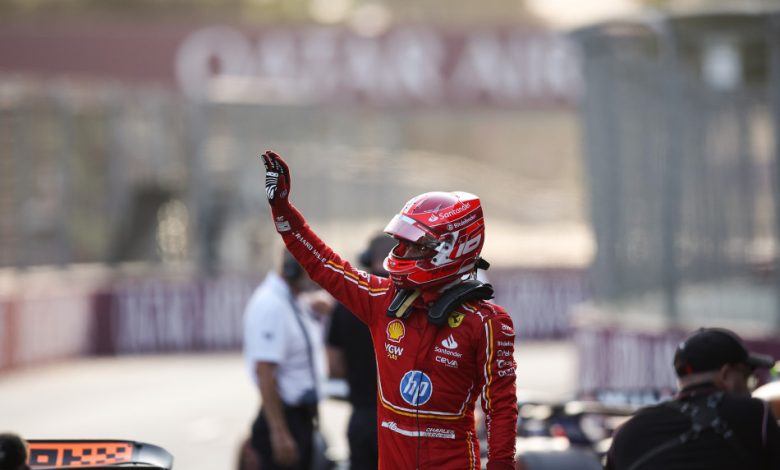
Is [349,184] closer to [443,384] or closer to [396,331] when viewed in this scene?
[396,331]

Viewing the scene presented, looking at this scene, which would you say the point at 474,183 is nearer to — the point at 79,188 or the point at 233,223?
the point at 233,223

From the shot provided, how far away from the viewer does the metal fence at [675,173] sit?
43.1 ft

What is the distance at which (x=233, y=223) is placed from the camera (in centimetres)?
2378

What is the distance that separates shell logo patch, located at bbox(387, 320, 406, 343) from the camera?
4.94 metres

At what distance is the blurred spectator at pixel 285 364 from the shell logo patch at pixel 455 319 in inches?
99.3

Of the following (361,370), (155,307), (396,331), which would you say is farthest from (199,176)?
(396,331)

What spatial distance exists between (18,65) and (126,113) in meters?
14.0

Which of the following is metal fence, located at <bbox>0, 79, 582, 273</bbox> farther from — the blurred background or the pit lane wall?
the pit lane wall

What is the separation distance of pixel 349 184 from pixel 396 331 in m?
19.0

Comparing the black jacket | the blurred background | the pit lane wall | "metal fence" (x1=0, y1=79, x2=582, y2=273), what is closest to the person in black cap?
the black jacket

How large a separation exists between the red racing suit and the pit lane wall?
14.6m

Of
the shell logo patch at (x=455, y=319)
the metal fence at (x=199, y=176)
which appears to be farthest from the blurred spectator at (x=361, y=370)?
the metal fence at (x=199, y=176)

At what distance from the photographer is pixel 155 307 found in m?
22.2

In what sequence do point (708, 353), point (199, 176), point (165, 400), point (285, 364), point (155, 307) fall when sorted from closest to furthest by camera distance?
1. point (708, 353)
2. point (285, 364)
3. point (165, 400)
4. point (155, 307)
5. point (199, 176)
